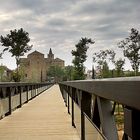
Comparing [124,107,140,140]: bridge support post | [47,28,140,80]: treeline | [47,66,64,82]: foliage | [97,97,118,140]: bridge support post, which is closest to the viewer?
[124,107,140,140]: bridge support post

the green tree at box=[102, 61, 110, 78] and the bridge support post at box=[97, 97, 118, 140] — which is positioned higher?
the green tree at box=[102, 61, 110, 78]

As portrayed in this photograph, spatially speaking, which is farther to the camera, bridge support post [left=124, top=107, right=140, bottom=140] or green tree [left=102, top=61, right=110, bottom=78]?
green tree [left=102, top=61, right=110, bottom=78]

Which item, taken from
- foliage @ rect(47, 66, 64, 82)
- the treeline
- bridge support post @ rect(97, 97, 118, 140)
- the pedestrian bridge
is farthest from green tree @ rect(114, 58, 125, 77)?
foliage @ rect(47, 66, 64, 82)

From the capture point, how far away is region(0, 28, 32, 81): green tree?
8288 centimetres

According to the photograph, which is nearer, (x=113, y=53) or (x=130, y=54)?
(x=130, y=54)

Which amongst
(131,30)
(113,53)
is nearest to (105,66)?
(113,53)

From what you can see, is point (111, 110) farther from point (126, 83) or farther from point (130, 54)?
point (130, 54)

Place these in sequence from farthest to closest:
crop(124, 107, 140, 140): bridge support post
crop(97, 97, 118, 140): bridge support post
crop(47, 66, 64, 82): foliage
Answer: crop(47, 66, 64, 82): foliage → crop(97, 97, 118, 140): bridge support post → crop(124, 107, 140, 140): bridge support post

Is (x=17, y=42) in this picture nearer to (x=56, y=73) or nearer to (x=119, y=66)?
(x=119, y=66)

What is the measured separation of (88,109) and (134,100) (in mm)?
4036

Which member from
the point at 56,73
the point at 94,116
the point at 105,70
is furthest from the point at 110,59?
the point at 56,73

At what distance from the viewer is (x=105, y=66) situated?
72688 mm

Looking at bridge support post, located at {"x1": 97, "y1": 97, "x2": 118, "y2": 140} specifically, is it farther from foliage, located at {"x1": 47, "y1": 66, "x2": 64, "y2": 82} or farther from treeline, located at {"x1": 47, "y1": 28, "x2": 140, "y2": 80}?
foliage, located at {"x1": 47, "y1": 66, "x2": 64, "y2": 82}

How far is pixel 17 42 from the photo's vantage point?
83.2 m
